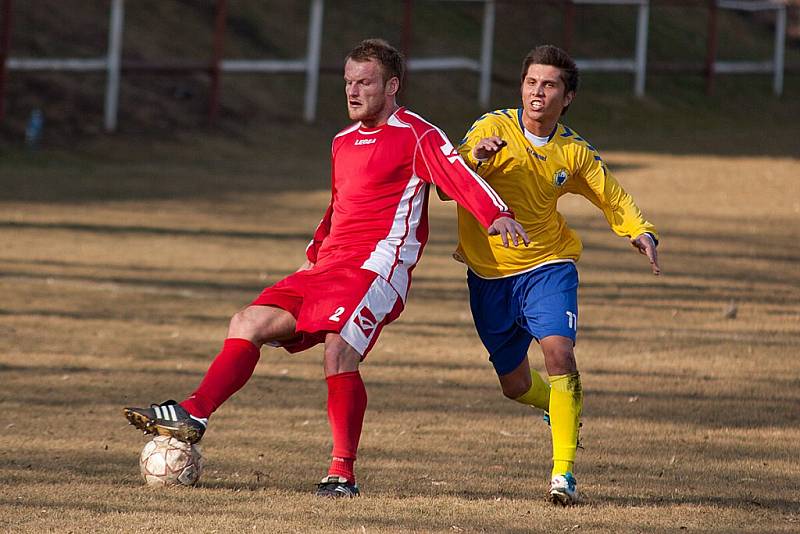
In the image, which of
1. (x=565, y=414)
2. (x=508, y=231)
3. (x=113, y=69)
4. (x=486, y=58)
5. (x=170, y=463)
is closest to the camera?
(x=508, y=231)

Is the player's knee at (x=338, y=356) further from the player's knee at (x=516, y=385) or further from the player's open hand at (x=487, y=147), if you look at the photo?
the player's knee at (x=516, y=385)

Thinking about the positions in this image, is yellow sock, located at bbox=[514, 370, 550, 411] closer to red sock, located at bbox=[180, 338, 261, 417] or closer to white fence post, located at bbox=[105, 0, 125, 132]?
red sock, located at bbox=[180, 338, 261, 417]

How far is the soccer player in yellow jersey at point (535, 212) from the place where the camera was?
629 centimetres

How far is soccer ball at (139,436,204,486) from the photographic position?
5844 mm

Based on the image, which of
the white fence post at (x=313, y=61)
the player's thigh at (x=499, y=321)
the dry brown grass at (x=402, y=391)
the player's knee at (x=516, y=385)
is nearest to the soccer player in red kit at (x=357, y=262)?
the dry brown grass at (x=402, y=391)

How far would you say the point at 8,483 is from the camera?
591 cm

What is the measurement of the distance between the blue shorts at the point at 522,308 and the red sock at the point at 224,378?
3.58ft

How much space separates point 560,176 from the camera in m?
6.43

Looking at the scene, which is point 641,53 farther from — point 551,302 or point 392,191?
point 392,191

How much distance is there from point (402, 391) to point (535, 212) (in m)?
2.43

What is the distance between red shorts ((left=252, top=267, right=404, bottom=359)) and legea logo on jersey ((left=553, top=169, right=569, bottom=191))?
0.92 m

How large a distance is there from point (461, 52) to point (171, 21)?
24.5 ft

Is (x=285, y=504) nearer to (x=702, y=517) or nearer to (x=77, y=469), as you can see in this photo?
(x=77, y=469)

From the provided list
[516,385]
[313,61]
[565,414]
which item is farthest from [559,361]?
[313,61]
